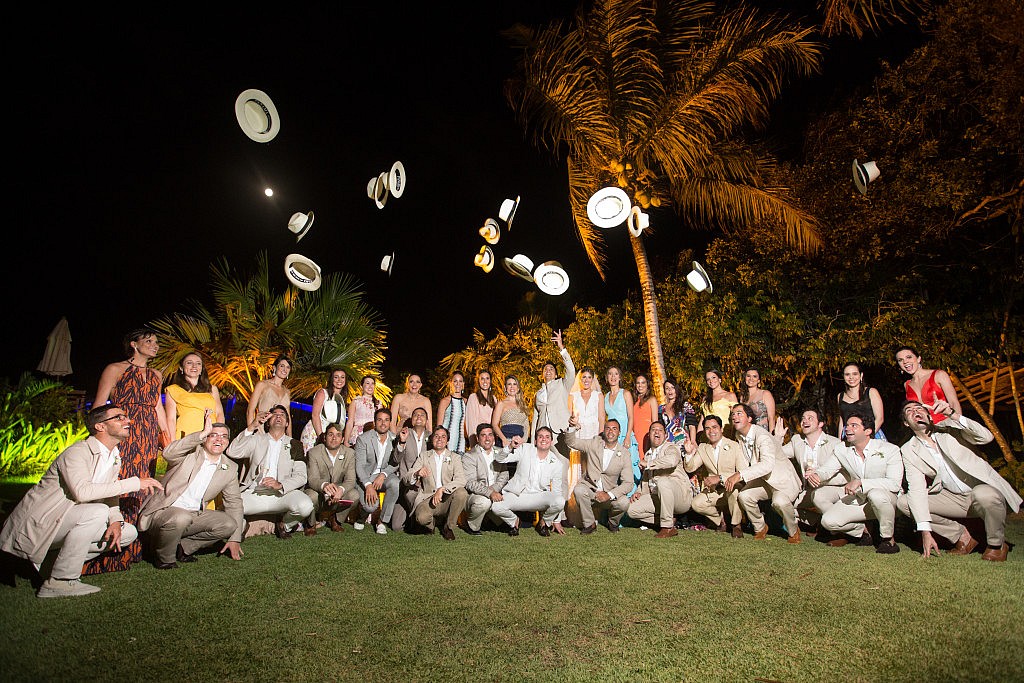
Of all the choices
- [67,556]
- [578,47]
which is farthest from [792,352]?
[67,556]

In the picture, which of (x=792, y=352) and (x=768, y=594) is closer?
(x=768, y=594)

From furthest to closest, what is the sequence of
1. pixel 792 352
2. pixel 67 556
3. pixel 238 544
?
pixel 792 352 < pixel 238 544 < pixel 67 556

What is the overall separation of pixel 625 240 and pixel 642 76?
500 centimetres

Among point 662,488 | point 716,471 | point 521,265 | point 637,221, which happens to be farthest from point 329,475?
point 637,221

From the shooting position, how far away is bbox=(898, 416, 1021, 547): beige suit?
5.63m

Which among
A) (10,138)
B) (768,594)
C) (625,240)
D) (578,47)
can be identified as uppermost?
(10,138)

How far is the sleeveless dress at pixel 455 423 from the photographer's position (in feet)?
27.6

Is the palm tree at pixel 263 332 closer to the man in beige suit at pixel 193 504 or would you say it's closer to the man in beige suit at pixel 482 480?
the man in beige suit at pixel 482 480

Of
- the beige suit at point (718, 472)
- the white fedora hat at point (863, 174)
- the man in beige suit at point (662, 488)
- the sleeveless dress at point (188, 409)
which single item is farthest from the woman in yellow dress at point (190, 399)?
the white fedora hat at point (863, 174)

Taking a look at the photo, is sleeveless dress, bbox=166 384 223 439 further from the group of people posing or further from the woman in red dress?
the woman in red dress

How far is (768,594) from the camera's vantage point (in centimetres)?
462

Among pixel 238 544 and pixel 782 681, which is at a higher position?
pixel 238 544

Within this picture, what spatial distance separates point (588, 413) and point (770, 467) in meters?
2.30

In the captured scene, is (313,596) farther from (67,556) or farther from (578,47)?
(578,47)
